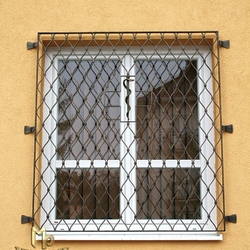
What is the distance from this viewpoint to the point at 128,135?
3.37 metres

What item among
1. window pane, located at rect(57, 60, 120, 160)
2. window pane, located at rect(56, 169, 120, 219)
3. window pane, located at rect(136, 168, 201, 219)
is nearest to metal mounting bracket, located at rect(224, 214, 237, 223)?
window pane, located at rect(136, 168, 201, 219)

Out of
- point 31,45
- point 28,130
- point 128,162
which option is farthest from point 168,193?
point 31,45

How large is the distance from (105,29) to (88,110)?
2.27 ft

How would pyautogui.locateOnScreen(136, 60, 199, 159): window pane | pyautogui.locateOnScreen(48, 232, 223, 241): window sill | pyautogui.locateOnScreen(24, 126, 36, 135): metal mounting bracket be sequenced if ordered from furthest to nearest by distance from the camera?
pyautogui.locateOnScreen(136, 60, 199, 159): window pane, pyautogui.locateOnScreen(24, 126, 36, 135): metal mounting bracket, pyautogui.locateOnScreen(48, 232, 223, 241): window sill

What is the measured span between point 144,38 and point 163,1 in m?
0.35

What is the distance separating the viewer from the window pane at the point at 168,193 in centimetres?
329

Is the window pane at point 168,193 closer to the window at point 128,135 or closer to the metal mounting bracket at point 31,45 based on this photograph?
the window at point 128,135

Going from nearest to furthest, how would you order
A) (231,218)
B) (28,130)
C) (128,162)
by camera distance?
(231,218)
(28,130)
(128,162)

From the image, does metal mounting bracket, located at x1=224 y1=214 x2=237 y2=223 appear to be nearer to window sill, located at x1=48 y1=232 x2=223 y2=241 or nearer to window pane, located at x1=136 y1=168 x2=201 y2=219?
window sill, located at x1=48 y1=232 x2=223 y2=241

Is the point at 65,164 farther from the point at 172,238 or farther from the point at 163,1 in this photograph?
the point at 163,1

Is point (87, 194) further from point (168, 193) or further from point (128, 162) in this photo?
point (168, 193)

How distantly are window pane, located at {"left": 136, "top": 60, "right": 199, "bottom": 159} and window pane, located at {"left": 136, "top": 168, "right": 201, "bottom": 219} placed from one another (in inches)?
5.6

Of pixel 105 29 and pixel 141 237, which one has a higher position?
pixel 105 29

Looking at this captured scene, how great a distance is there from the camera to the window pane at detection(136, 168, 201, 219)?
329 centimetres
